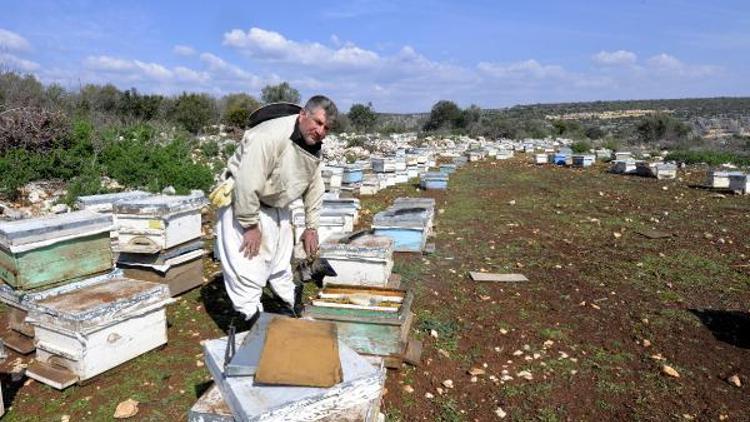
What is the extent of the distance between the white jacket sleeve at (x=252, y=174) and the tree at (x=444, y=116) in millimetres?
45593

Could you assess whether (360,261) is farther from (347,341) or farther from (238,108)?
(238,108)

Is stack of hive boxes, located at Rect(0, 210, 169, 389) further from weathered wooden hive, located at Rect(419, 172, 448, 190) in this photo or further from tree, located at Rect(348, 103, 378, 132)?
tree, located at Rect(348, 103, 378, 132)

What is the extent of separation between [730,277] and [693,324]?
216 centimetres

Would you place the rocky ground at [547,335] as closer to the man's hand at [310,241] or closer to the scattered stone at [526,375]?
the scattered stone at [526,375]

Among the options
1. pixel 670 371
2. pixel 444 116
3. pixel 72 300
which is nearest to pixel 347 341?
pixel 72 300

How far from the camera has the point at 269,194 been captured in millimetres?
3641

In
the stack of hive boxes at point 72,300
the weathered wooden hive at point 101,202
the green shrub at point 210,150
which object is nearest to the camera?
the stack of hive boxes at point 72,300

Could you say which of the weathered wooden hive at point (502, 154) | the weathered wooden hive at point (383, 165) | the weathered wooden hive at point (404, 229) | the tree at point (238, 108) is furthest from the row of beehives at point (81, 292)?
the tree at point (238, 108)

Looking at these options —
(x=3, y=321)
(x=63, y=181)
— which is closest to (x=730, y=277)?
(x=3, y=321)

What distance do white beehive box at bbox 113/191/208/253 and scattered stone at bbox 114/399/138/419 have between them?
163cm

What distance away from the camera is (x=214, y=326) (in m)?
4.75

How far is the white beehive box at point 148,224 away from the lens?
15.5 feet

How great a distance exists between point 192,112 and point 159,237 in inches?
1179

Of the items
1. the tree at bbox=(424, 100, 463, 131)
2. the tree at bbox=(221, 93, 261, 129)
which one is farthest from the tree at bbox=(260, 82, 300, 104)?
the tree at bbox=(424, 100, 463, 131)
